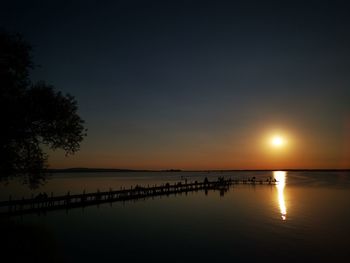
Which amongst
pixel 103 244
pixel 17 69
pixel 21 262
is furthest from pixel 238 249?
pixel 17 69

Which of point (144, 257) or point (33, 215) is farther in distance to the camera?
point (33, 215)

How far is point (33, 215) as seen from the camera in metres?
35.8

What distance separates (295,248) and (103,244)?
1586 centimetres

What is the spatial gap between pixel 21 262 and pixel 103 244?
7506mm

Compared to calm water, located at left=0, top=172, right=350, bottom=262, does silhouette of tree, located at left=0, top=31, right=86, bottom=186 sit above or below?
above

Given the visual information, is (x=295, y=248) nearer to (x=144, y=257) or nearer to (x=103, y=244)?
(x=144, y=257)

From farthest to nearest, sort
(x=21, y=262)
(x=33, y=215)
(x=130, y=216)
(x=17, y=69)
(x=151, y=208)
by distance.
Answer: (x=151, y=208), (x=130, y=216), (x=33, y=215), (x=17, y=69), (x=21, y=262)

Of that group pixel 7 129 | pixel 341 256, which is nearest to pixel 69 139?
pixel 7 129

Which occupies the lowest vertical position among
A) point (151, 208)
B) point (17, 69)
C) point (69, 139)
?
point (151, 208)

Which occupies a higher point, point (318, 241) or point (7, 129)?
point (7, 129)

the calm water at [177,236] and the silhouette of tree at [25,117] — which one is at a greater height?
the silhouette of tree at [25,117]

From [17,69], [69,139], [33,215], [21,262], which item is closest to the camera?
[21,262]

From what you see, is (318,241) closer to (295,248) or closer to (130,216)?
(295,248)

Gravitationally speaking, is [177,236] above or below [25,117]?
below
